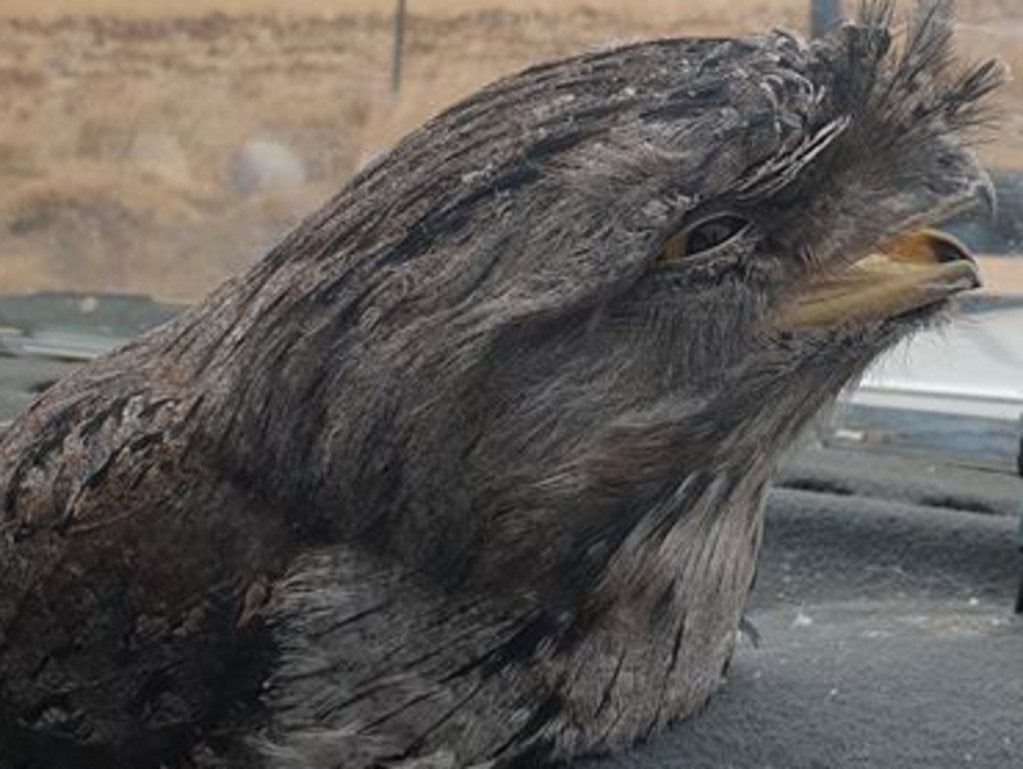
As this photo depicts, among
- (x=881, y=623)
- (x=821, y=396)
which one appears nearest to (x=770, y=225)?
(x=821, y=396)

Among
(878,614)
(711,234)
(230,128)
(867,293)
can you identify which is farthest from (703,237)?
(230,128)

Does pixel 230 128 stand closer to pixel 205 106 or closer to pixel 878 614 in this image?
pixel 205 106

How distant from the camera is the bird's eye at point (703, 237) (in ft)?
5.24

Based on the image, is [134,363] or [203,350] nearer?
[203,350]

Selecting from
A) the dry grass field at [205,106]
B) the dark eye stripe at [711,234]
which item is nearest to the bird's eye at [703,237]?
the dark eye stripe at [711,234]

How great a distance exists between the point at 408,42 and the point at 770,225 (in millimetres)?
1555

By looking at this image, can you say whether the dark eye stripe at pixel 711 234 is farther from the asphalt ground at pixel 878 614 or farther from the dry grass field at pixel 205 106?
the dry grass field at pixel 205 106

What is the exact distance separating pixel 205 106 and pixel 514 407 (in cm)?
177

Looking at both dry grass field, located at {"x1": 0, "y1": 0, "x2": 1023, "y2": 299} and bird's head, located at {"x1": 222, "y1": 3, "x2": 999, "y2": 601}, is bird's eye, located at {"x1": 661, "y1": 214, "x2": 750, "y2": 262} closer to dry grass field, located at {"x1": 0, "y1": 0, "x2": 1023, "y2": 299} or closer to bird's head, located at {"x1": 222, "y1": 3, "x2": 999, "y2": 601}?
bird's head, located at {"x1": 222, "y1": 3, "x2": 999, "y2": 601}

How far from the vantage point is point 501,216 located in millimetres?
1586

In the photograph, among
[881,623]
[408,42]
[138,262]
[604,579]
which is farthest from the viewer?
[138,262]

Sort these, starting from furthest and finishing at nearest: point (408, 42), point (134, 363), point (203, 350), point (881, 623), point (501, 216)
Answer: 1. point (408, 42)
2. point (881, 623)
3. point (134, 363)
4. point (203, 350)
5. point (501, 216)

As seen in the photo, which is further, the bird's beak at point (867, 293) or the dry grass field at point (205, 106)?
the dry grass field at point (205, 106)

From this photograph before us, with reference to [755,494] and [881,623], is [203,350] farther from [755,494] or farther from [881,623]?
[881,623]
